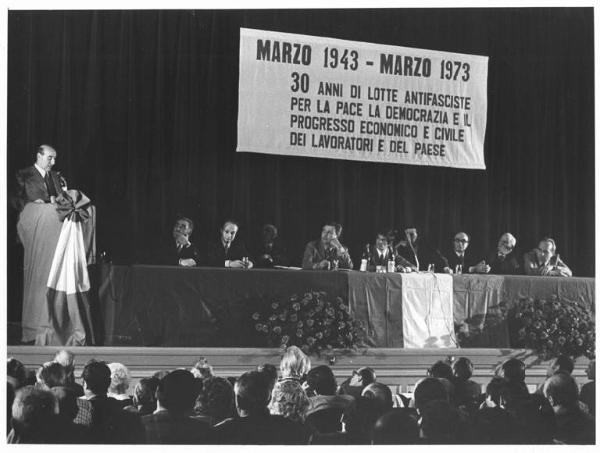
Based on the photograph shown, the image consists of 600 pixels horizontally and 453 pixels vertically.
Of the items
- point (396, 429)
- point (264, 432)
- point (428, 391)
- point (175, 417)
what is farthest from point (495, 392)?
point (175, 417)

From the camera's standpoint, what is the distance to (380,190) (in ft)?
39.6

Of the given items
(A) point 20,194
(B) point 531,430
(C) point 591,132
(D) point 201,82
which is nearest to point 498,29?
(C) point 591,132

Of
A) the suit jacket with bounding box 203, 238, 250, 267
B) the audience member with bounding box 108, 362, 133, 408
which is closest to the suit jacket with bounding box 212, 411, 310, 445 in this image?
the audience member with bounding box 108, 362, 133, 408

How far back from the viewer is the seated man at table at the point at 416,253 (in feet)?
37.9

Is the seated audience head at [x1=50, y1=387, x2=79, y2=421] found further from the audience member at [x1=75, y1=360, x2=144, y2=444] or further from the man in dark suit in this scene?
the man in dark suit

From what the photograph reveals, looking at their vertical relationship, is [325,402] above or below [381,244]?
below

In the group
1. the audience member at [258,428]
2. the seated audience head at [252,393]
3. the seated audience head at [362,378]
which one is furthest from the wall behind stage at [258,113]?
the seated audience head at [252,393]

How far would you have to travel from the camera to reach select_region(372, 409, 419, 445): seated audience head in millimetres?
8250

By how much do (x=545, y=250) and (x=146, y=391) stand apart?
4.88 metres

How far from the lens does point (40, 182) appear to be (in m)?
9.95

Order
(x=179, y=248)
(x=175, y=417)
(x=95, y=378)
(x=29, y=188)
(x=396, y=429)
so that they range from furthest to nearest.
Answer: (x=179, y=248) → (x=29, y=188) → (x=95, y=378) → (x=396, y=429) → (x=175, y=417)

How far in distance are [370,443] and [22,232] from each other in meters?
3.82

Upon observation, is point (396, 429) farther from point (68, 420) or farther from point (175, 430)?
point (68, 420)

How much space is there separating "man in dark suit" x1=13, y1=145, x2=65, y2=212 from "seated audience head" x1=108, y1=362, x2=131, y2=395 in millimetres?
1712
